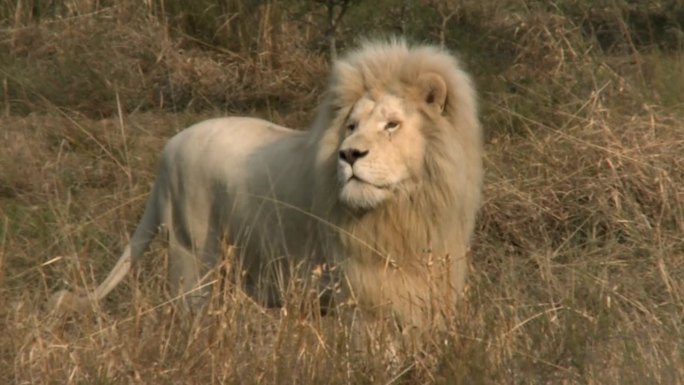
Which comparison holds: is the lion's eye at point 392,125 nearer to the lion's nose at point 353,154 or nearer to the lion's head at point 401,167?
the lion's head at point 401,167

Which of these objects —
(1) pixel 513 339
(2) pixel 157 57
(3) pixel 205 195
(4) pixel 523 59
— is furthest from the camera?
(2) pixel 157 57

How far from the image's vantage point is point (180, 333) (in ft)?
16.4

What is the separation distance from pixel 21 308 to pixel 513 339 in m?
1.52

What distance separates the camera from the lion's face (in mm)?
5293

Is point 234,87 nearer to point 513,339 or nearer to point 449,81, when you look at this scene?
point 449,81

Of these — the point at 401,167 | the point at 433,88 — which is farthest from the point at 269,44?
the point at 401,167

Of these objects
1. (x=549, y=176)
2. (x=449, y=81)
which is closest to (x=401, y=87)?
(x=449, y=81)

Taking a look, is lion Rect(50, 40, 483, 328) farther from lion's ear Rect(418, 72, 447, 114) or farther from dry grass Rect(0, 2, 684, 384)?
dry grass Rect(0, 2, 684, 384)

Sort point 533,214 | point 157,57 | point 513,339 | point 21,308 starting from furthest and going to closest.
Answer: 1. point 157,57
2. point 533,214
3. point 21,308
4. point 513,339

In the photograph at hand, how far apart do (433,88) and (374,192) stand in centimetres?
44

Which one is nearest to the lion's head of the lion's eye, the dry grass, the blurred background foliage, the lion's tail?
the lion's eye

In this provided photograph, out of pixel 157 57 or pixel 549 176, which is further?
pixel 157 57

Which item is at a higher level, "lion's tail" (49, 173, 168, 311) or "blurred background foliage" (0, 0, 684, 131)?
"lion's tail" (49, 173, 168, 311)

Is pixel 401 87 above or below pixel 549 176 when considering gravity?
above
